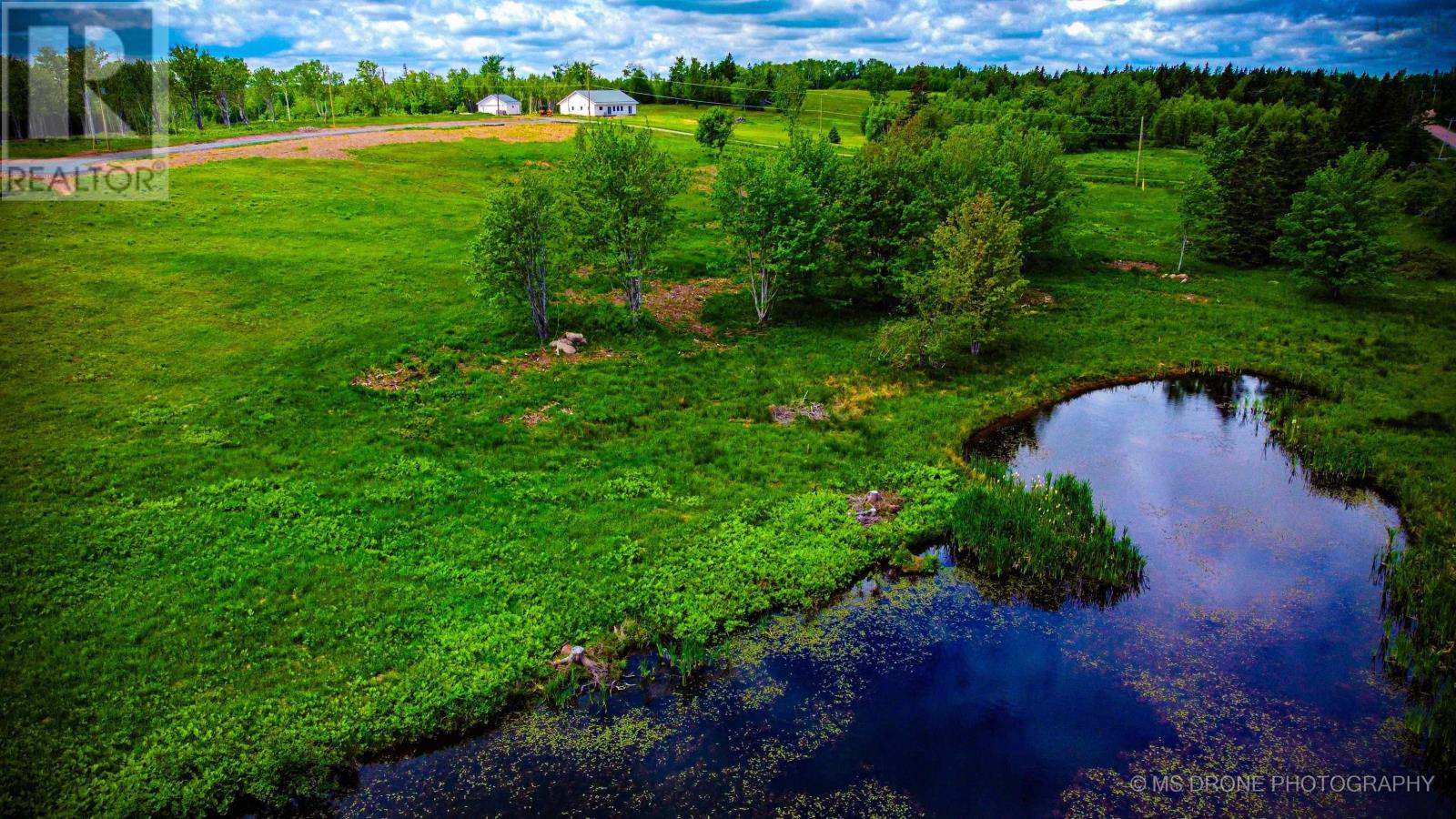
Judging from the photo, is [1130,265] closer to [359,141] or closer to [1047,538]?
[1047,538]

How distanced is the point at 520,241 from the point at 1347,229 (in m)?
52.6

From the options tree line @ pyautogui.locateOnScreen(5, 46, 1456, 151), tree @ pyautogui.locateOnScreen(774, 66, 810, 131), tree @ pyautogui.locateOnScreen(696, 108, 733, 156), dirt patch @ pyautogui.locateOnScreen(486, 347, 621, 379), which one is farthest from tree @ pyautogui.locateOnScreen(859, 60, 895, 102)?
dirt patch @ pyautogui.locateOnScreen(486, 347, 621, 379)

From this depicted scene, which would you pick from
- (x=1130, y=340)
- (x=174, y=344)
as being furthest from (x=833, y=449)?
(x=174, y=344)

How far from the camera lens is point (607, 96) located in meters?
146

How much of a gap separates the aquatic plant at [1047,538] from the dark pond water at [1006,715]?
2.84ft

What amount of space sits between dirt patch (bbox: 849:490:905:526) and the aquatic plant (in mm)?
2148

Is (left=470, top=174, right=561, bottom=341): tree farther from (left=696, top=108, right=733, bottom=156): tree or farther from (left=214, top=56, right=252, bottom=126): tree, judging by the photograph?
(left=214, top=56, right=252, bottom=126): tree

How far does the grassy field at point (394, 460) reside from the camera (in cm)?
1767

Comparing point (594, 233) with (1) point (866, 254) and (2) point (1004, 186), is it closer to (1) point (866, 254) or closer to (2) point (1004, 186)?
(1) point (866, 254)

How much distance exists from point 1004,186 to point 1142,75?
156480mm

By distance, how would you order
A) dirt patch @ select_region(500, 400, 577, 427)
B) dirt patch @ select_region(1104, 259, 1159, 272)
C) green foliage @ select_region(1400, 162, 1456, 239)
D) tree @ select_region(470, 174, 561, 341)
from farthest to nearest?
green foliage @ select_region(1400, 162, 1456, 239) < dirt patch @ select_region(1104, 259, 1159, 272) < tree @ select_region(470, 174, 561, 341) < dirt patch @ select_region(500, 400, 577, 427)

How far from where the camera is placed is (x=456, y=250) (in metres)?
50.6

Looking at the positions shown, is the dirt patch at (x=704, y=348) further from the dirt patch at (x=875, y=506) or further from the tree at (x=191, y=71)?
the tree at (x=191, y=71)

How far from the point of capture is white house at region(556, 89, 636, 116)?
141375 millimetres
